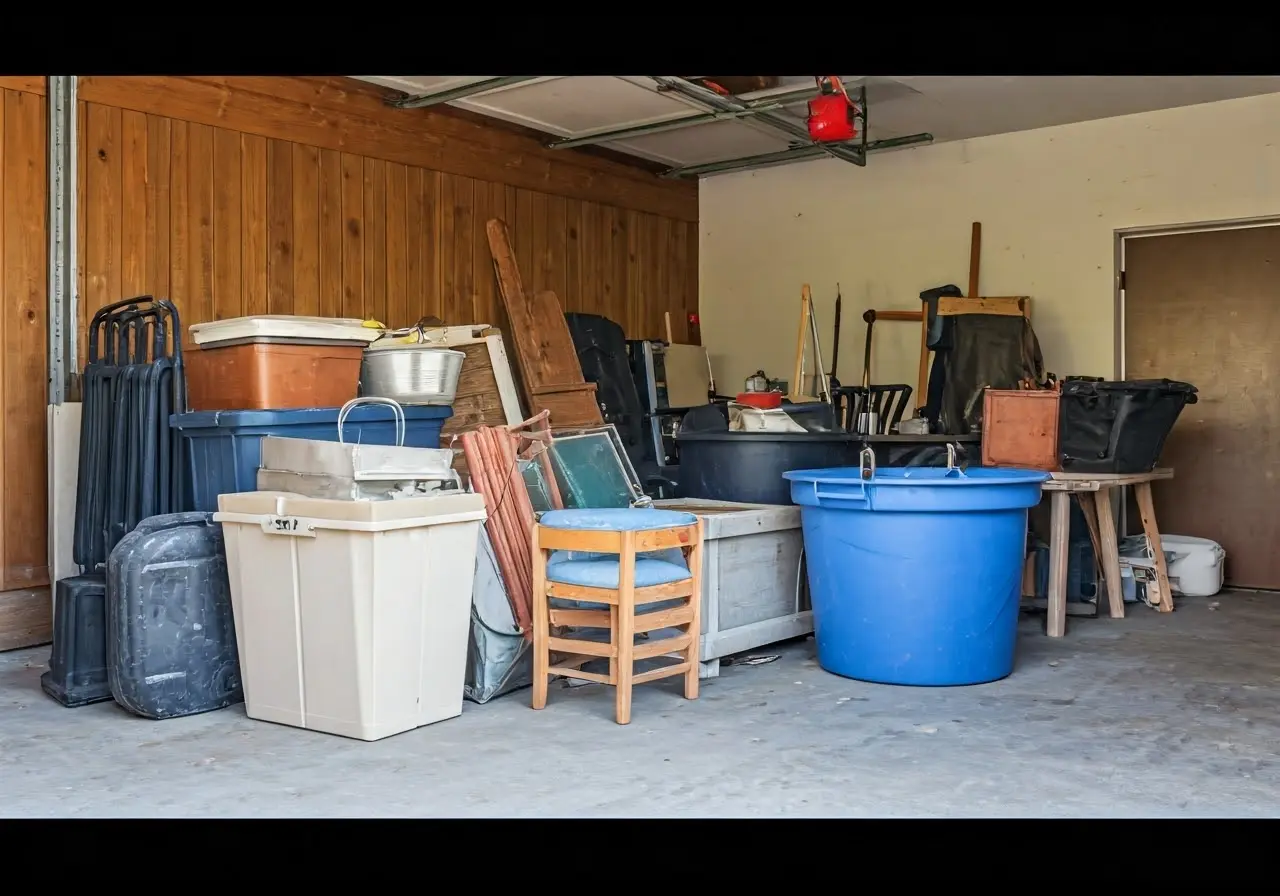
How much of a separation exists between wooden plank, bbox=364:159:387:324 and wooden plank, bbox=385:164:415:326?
0.03 meters

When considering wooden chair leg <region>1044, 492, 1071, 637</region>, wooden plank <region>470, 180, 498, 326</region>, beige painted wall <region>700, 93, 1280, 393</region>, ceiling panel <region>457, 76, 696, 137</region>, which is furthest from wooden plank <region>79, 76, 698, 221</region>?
wooden chair leg <region>1044, 492, 1071, 637</region>

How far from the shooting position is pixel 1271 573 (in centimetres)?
630

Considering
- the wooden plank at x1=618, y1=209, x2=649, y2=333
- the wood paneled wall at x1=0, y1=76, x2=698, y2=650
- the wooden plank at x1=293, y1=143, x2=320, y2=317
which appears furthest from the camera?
the wooden plank at x1=618, y1=209, x2=649, y2=333

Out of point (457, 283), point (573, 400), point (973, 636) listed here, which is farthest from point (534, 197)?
point (973, 636)

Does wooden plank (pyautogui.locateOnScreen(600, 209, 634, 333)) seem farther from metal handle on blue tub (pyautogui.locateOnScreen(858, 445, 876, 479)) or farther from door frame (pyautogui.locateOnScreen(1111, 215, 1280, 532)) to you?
metal handle on blue tub (pyautogui.locateOnScreen(858, 445, 876, 479))

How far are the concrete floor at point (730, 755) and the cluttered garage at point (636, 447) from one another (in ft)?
0.07

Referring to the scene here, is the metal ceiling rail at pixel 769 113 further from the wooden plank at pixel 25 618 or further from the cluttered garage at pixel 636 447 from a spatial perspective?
the wooden plank at pixel 25 618

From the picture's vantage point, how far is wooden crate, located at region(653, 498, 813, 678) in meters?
4.11

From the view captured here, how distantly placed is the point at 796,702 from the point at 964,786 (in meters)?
0.95

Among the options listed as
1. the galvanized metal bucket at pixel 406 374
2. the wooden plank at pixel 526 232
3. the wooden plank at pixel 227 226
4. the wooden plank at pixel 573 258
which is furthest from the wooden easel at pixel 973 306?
the wooden plank at pixel 227 226

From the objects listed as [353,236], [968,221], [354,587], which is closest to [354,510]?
[354,587]

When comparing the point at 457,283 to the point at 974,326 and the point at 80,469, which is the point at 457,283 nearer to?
the point at 80,469

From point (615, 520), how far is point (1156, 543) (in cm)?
325

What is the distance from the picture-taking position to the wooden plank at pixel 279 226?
17.9 feet
